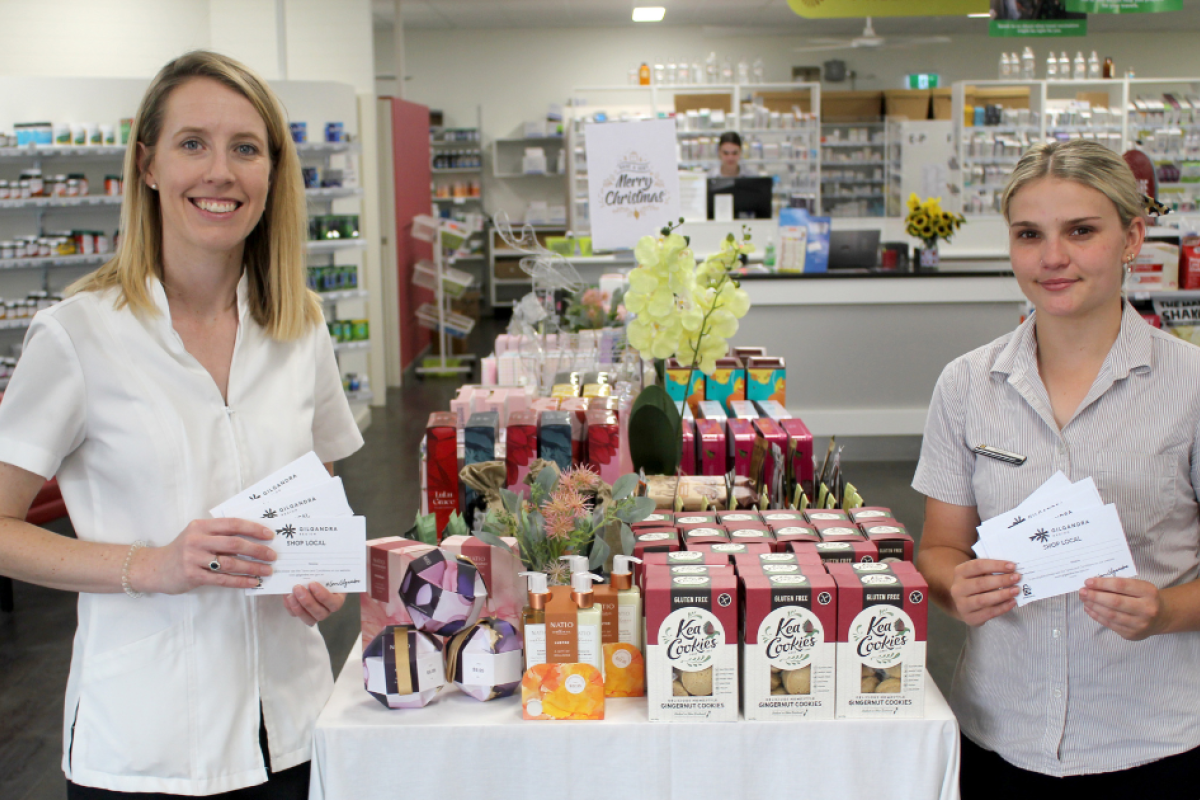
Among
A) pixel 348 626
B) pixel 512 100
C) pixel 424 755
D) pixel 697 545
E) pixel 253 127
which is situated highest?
pixel 512 100

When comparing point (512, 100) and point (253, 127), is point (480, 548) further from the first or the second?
point (512, 100)

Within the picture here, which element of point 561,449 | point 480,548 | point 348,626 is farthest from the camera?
point 348,626

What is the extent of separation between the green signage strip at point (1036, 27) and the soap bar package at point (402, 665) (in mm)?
7727

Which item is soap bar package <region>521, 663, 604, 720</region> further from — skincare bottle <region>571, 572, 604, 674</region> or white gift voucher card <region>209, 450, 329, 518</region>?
white gift voucher card <region>209, 450, 329, 518</region>

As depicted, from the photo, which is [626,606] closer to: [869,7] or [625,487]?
[625,487]

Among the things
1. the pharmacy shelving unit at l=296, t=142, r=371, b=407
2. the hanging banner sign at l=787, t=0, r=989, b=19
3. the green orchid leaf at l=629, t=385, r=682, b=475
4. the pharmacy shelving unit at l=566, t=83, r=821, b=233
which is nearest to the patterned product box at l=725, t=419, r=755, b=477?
the green orchid leaf at l=629, t=385, r=682, b=475

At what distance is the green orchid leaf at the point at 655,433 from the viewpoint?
Answer: 2.51 metres

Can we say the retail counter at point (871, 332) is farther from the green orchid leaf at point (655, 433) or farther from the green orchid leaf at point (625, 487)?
the green orchid leaf at point (625, 487)

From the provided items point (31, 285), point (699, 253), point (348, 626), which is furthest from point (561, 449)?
point (31, 285)

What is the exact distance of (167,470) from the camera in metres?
1.45

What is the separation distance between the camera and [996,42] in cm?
1406

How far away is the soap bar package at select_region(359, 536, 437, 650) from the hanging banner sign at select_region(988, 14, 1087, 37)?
763 cm

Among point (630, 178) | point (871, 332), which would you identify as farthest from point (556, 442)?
point (871, 332)

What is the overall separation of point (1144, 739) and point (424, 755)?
1114 mm
